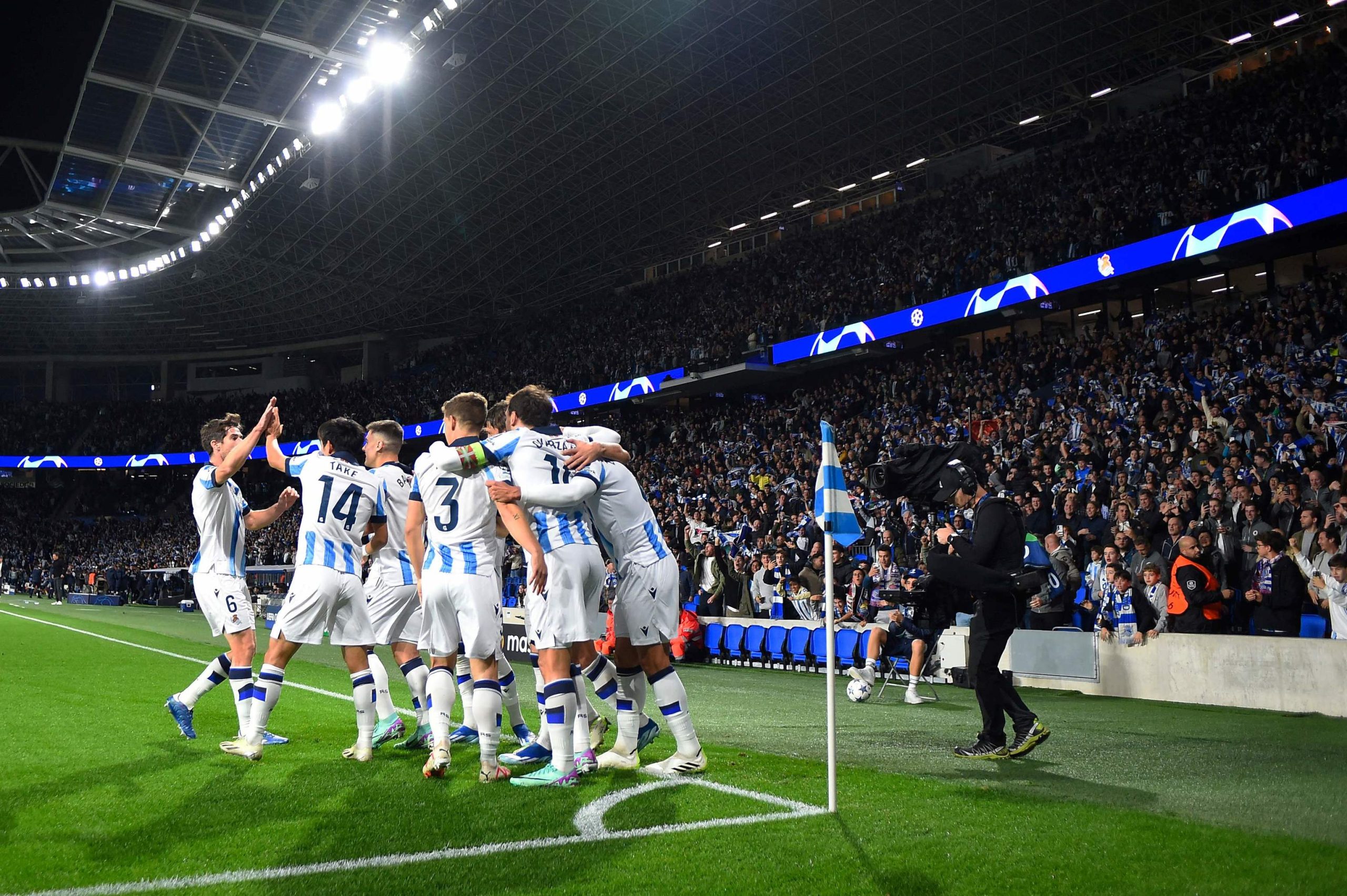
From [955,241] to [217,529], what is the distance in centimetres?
2444

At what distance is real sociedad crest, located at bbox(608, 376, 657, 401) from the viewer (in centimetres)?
3316

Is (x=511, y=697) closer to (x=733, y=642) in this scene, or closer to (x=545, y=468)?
(x=545, y=468)

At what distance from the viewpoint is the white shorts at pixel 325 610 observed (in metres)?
6.59

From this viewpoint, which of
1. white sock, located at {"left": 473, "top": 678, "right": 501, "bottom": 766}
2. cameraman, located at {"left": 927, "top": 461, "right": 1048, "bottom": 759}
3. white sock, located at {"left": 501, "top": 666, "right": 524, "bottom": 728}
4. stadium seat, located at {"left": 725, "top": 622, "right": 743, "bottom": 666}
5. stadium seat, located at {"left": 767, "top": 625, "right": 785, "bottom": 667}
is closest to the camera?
white sock, located at {"left": 473, "top": 678, "right": 501, "bottom": 766}

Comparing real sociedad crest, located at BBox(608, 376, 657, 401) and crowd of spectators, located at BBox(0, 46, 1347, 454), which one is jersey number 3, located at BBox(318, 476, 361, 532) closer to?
crowd of spectators, located at BBox(0, 46, 1347, 454)

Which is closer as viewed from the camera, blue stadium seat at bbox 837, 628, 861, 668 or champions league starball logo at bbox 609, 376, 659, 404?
blue stadium seat at bbox 837, 628, 861, 668

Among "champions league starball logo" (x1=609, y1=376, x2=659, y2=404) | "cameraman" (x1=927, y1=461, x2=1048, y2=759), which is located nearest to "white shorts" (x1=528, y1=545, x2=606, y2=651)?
"cameraman" (x1=927, y1=461, x2=1048, y2=759)

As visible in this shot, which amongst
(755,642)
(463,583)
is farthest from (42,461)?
(463,583)

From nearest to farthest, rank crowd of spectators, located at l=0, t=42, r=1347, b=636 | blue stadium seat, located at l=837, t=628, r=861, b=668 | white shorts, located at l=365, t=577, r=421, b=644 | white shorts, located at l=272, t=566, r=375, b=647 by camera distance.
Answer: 1. white shorts, located at l=272, t=566, r=375, b=647
2. white shorts, located at l=365, t=577, r=421, b=644
3. crowd of spectators, located at l=0, t=42, r=1347, b=636
4. blue stadium seat, located at l=837, t=628, r=861, b=668

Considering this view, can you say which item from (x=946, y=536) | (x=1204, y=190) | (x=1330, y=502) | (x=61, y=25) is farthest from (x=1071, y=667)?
(x=61, y=25)

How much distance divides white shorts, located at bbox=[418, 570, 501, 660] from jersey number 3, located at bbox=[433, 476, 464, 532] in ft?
0.94

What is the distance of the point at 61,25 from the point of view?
66.2 ft

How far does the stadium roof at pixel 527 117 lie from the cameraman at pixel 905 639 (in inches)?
639

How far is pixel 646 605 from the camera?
19.8 feet
